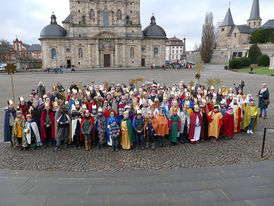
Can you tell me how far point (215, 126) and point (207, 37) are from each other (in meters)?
73.5

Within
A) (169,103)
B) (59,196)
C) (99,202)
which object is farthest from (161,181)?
(169,103)

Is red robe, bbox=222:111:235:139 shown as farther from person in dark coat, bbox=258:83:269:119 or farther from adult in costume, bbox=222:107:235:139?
person in dark coat, bbox=258:83:269:119

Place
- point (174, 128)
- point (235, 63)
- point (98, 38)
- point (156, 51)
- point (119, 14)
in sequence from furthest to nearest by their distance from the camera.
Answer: point (156, 51), point (119, 14), point (98, 38), point (235, 63), point (174, 128)

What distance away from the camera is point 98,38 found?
5319 centimetres

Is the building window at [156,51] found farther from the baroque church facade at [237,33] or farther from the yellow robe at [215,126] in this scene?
the yellow robe at [215,126]

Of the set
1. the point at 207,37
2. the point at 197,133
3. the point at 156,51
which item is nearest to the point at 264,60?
the point at 156,51

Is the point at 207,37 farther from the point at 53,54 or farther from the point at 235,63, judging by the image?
the point at 53,54

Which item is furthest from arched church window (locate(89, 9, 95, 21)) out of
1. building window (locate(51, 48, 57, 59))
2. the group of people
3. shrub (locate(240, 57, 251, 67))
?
the group of people

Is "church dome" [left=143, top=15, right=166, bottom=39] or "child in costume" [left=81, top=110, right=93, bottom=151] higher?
"church dome" [left=143, top=15, right=166, bottom=39]

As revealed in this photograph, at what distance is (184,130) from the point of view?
8305 millimetres

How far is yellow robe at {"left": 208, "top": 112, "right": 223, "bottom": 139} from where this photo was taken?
824 centimetres

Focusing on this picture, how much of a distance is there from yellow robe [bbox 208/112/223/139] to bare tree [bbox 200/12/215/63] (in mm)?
72765

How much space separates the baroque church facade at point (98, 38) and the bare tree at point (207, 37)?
82.1 feet

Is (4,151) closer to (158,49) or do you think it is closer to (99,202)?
(99,202)
